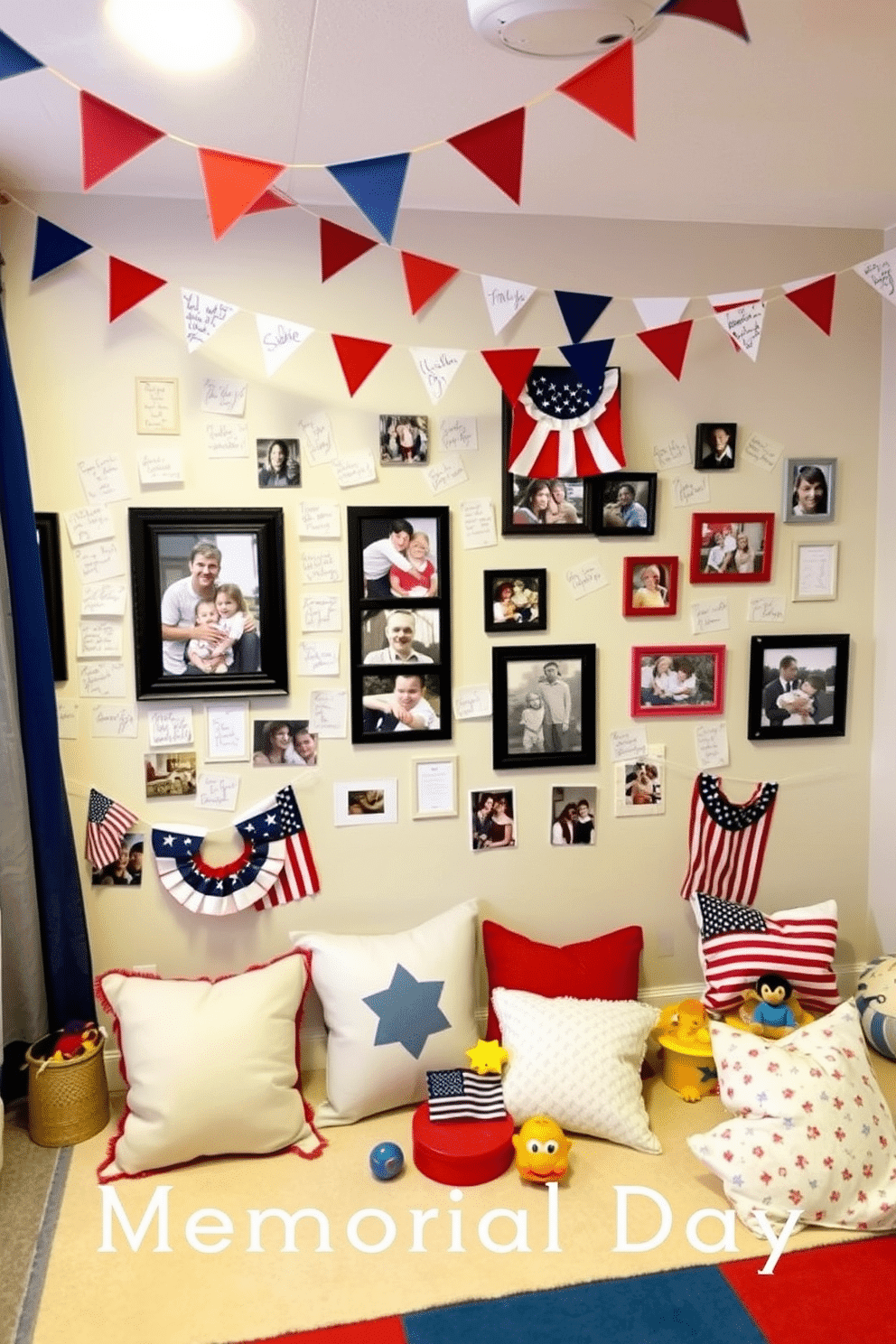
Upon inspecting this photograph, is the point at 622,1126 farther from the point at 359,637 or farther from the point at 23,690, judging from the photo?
the point at 23,690

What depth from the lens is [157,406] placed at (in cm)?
264

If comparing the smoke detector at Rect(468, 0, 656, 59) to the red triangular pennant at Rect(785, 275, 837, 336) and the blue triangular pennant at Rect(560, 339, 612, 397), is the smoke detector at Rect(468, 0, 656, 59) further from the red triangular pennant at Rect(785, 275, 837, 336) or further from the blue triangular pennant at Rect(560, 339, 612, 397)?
the red triangular pennant at Rect(785, 275, 837, 336)

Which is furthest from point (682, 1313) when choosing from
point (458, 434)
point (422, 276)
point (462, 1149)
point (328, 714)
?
point (422, 276)

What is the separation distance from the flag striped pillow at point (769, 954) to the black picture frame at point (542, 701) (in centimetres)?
61

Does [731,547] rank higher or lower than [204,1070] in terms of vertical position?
higher

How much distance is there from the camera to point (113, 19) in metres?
1.73

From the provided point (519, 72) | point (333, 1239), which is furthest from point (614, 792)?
point (519, 72)

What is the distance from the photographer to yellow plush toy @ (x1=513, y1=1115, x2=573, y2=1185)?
235 cm

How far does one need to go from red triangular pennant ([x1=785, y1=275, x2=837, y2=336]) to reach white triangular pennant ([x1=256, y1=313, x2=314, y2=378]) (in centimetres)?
127

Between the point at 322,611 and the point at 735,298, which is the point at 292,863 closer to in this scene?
the point at 322,611

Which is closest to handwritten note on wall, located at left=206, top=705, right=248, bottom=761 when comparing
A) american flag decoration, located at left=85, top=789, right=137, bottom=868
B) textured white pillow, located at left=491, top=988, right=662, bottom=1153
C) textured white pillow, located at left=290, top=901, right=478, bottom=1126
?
american flag decoration, located at left=85, top=789, right=137, bottom=868

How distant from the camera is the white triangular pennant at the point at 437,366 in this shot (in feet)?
8.60

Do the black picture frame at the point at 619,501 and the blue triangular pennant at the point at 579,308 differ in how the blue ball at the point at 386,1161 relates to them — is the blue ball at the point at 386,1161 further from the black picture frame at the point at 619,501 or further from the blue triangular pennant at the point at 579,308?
the blue triangular pennant at the point at 579,308

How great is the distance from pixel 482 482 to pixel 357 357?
47cm
